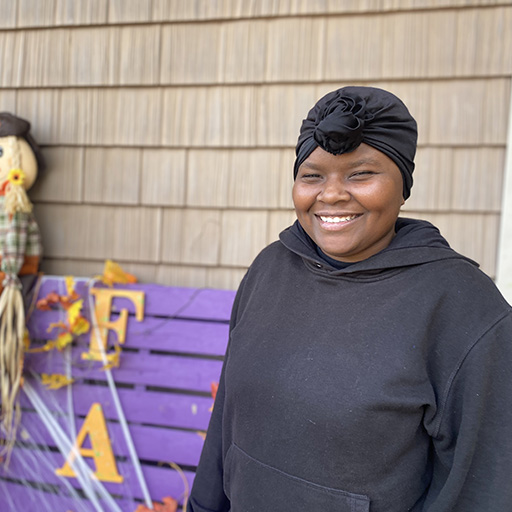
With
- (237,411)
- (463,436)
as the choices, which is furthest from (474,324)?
(237,411)

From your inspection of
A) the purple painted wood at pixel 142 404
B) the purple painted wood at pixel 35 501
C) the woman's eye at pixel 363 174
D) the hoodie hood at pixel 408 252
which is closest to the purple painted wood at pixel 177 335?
the purple painted wood at pixel 142 404

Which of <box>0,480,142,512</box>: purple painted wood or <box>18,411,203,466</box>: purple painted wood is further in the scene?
<box>0,480,142,512</box>: purple painted wood

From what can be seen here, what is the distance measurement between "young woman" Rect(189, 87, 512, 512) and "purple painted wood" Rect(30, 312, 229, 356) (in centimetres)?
97

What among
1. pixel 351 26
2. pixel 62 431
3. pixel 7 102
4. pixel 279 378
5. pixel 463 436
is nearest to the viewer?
pixel 463 436

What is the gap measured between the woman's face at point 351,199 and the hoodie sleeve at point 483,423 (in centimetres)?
26

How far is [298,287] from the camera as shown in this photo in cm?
112

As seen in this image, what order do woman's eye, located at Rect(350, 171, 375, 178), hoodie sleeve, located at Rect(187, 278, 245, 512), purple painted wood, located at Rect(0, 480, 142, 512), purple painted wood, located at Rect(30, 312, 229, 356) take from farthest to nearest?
purple painted wood, located at Rect(0, 480, 142, 512) < purple painted wood, located at Rect(30, 312, 229, 356) < hoodie sleeve, located at Rect(187, 278, 245, 512) < woman's eye, located at Rect(350, 171, 375, 178)

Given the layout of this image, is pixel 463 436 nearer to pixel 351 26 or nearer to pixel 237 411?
pixel 237 411

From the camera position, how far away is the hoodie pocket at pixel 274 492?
38.0 inches

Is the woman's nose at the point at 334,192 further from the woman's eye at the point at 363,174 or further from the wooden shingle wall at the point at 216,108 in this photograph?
the wooden shingle wall at the point at 216,108

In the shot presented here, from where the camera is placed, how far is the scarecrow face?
86.0 inches

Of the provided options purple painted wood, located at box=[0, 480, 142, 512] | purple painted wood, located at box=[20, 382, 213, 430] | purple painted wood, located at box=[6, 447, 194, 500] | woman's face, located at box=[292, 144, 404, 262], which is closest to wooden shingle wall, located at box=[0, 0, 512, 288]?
purple painted wood, located at box=[20, 382, 213, 430]

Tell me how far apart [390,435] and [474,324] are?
0.77 feet

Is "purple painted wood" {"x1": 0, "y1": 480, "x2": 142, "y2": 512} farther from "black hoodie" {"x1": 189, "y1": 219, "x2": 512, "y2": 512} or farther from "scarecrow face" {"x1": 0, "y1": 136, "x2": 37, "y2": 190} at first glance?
"black hoodie" {"x1": 189, "y1": 219, "x2": 512, "y2": 512}
